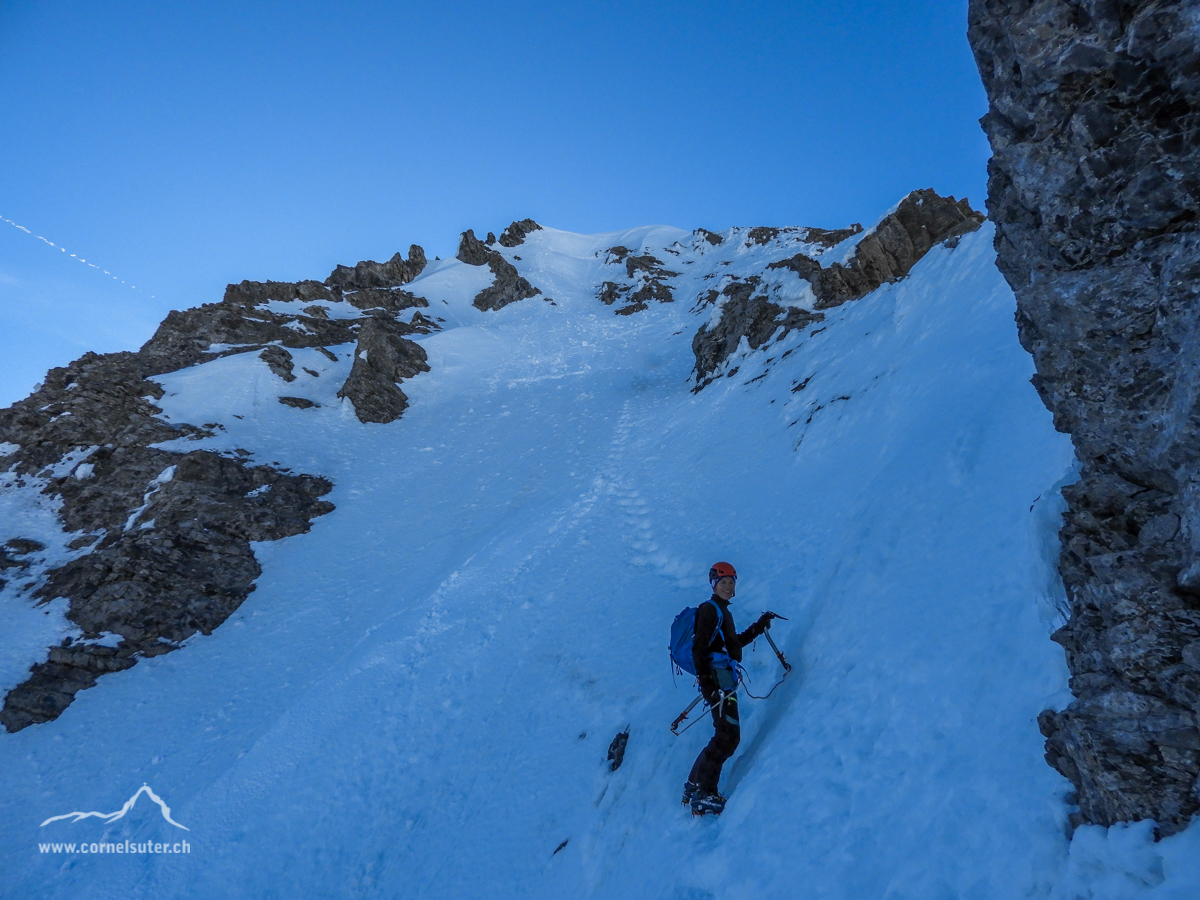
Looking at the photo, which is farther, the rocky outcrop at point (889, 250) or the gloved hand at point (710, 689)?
the rocky outcrop at point (889, 250)

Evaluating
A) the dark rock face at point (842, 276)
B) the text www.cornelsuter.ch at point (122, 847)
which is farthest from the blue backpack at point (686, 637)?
the dark rock face at point (842, 276)

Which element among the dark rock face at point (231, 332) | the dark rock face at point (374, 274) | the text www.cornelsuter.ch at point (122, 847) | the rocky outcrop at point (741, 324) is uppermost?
the dark rock face at point (374, 274)

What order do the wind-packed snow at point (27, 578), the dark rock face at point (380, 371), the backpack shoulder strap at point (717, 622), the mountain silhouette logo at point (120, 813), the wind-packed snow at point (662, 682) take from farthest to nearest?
the dark rock face at point (380, 371) → the wind-packed snow at point (27, 578) → the mountain silhouette logo at point (120, 813) → the backpack shoulder strap at point (717, 622) → the wind-packed snow at point (662, 682)

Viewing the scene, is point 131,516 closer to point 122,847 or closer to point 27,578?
point 27,578

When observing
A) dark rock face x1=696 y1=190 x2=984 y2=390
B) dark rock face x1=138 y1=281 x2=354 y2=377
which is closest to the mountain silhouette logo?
dark rock face x1=696 y1=190 x2=984 y2=390

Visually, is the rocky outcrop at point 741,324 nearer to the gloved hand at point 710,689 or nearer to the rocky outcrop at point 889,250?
the rocky outcrop at point 889,250

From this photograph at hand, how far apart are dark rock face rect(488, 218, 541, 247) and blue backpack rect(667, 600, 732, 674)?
7926 cm

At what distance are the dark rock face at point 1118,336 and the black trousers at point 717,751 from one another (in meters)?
2.91

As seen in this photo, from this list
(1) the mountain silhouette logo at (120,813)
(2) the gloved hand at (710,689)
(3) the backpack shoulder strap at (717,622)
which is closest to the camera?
(2) the gloved hand at (710,689)

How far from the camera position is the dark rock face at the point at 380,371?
34875 mm

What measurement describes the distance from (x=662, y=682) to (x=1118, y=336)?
751cm

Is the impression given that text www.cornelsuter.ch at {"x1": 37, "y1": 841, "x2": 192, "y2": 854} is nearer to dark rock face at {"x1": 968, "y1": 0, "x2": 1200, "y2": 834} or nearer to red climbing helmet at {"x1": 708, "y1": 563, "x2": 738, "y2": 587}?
red climbing helmet at {"x1": 708, "y1": 563, "x2": 738, "y2": 587}

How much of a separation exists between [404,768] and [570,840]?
15.9 ft

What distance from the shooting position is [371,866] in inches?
353
